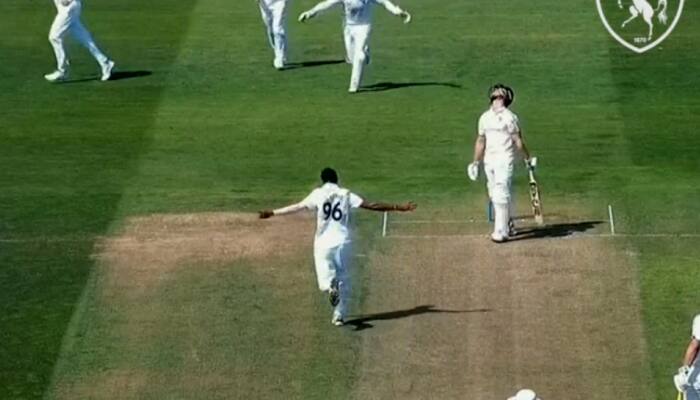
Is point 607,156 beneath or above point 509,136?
beneath

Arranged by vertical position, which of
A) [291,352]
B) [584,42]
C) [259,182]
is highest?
[291,352]

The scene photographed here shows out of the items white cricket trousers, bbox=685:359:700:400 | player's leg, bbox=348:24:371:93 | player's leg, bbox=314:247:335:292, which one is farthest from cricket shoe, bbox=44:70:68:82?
white cricket trousers, bbox=685:359:700:400

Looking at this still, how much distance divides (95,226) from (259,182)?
2798 millimetres

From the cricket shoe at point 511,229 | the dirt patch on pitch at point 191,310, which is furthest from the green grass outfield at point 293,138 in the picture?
the cricket shoe at point 511,229

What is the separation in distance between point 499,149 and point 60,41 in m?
10.3

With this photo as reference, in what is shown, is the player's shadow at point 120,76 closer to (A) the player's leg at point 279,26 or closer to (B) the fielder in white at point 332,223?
(A) the player's leg at point 279,26

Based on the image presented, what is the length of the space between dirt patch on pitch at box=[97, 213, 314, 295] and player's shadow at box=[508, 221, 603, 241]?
2.75 m

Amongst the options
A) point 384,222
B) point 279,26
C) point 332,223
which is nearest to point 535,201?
point 384,222

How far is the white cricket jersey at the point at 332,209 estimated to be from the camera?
2256 cm

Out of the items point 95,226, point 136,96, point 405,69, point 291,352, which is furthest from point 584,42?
point 291,352

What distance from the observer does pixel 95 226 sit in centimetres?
2644

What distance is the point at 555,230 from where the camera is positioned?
2584 centimetres

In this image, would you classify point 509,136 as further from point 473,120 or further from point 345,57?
point 345,57

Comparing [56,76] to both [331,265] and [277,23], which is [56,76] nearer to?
[277,23]
